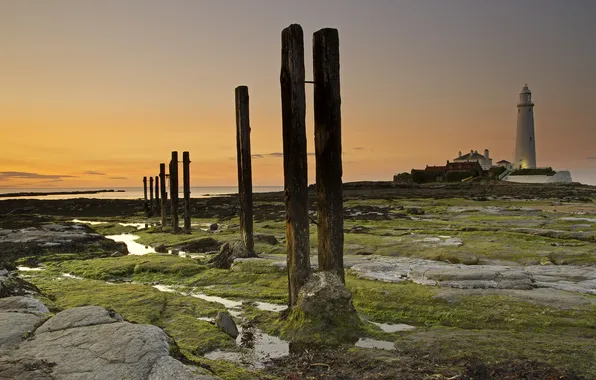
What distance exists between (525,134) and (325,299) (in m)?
96.9

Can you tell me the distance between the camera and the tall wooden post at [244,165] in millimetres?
15500

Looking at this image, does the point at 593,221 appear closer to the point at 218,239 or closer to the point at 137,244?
the point at 218,239

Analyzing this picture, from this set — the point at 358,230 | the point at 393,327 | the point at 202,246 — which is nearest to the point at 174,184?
the point at 202,246

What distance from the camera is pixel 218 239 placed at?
2200 centimetres

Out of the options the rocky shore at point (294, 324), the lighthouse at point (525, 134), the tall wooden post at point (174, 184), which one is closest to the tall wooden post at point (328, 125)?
the rocky shore at point (294, 324)

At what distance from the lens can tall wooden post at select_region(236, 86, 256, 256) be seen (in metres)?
15.5

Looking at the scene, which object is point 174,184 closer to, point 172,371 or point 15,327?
point 15,327

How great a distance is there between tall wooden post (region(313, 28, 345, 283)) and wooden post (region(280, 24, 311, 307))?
0.28 metres

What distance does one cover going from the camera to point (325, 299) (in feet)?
27.2

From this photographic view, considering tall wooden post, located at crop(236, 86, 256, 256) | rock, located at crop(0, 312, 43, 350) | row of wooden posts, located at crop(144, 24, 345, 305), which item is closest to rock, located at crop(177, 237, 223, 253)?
tall wooden post, located at crop(236, 86, 256, 256)

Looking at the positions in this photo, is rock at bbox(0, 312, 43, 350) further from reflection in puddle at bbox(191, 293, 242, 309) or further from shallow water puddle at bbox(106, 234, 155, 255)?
shallow water puddle at bbox(106, 234, 155, 255)

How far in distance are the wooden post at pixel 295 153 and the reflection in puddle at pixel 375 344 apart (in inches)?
64.8

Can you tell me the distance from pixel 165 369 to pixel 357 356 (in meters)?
2.80

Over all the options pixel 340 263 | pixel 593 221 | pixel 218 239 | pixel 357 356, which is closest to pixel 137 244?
pixel 218 239
